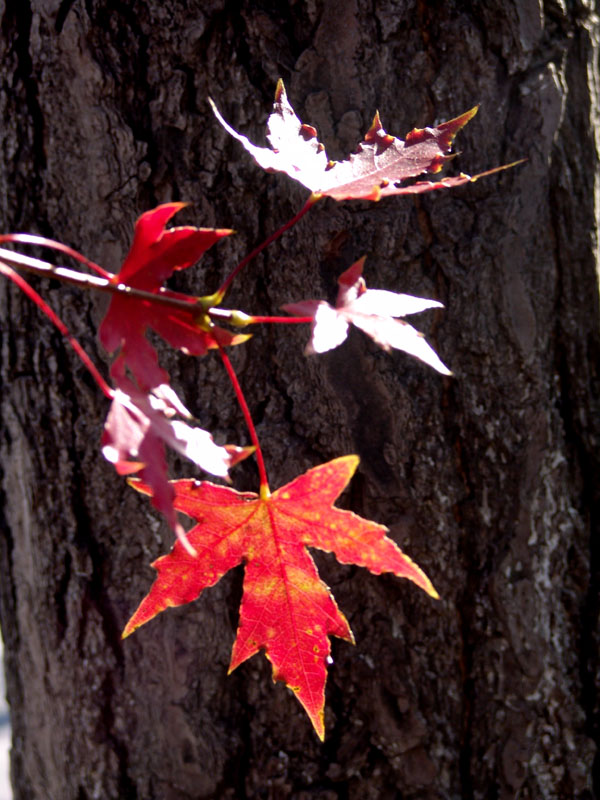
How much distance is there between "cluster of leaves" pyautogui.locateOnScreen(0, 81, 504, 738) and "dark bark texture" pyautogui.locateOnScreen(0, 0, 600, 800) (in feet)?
0.77

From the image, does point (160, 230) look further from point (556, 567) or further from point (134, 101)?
point (556, 567)

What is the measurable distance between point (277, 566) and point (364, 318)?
294mm

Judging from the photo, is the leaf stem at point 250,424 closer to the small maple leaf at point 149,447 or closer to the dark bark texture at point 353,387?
the small maple leaf at point 149,447

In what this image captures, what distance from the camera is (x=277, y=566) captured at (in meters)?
0.75

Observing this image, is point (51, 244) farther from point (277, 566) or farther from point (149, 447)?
point (277, 566)

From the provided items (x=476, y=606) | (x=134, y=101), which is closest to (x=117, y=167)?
(x=134, y=101)

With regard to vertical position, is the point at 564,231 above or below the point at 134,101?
below

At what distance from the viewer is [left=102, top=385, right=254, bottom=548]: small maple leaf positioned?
0.48 m

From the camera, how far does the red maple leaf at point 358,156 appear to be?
2.27ft

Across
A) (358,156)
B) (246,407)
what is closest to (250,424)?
(246,407)

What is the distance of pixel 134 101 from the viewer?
964 millimetres

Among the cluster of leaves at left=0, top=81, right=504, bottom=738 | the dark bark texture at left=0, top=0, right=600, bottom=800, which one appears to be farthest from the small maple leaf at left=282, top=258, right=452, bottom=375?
the dark bark texture at left=0, top=0, right=600, bottom=800

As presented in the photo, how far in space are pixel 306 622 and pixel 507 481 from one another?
0.39 metres

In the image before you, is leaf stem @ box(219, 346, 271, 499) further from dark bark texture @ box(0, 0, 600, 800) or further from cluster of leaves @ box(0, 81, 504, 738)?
dark bark texture @ box(0, 0, 600, 800)
